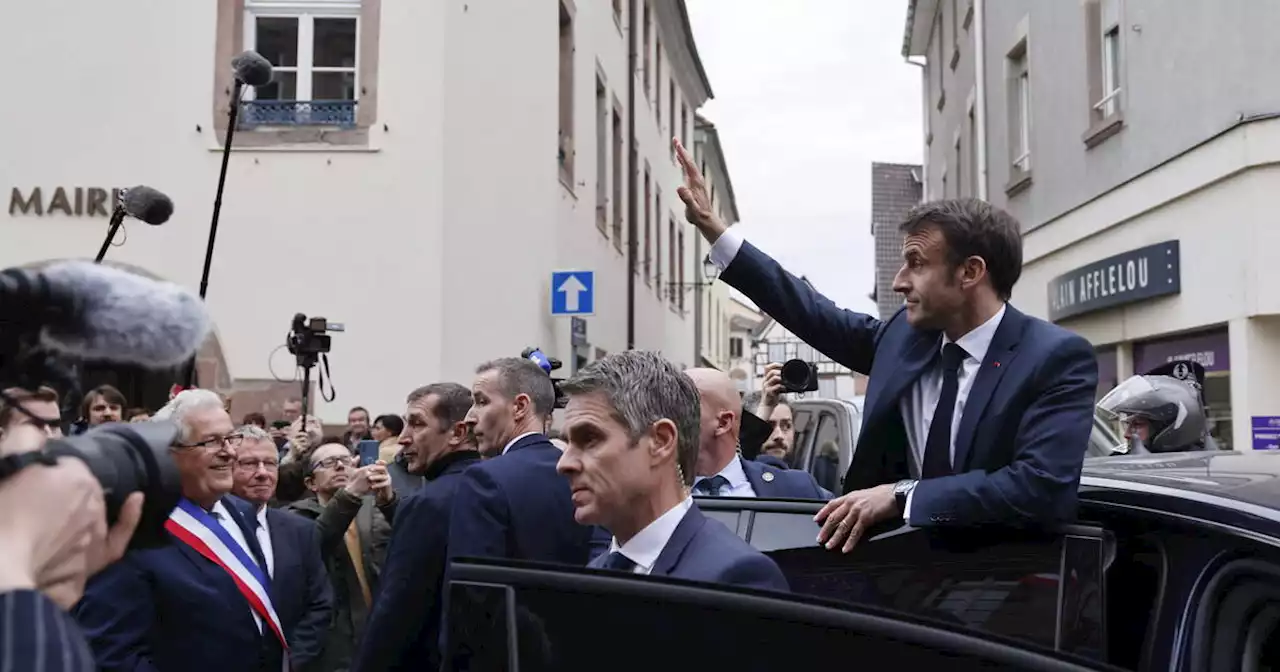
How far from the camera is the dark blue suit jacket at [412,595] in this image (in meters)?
3.46

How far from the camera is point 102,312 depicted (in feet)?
4.80

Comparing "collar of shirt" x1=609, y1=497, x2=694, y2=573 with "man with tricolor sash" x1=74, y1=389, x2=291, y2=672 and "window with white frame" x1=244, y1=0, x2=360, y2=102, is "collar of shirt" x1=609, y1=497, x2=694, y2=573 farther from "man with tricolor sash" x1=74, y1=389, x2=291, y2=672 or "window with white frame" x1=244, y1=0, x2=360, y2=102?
"window with white frame" x1=244, y1=0, x2=360, y2=102

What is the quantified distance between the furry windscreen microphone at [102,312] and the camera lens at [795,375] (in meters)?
4.11

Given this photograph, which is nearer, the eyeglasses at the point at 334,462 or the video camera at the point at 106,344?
the video camera at the point at 106,344

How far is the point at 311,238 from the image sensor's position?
13602 millimetres

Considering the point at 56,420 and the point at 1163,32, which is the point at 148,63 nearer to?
the point at 1163,32

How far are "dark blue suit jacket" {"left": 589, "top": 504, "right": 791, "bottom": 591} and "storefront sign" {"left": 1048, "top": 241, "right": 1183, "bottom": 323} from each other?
10.2 metres

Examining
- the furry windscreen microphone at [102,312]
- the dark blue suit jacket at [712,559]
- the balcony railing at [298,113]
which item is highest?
the balcony railing at [298,113]

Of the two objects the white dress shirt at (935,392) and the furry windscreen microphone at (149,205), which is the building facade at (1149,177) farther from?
the furry windscreen microphone at (149,205)

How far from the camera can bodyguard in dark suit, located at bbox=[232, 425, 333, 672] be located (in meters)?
4.34

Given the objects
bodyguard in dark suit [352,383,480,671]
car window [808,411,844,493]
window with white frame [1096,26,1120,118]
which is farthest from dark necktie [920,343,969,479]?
window with white frame [1096,26,1120,118]

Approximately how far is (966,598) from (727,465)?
208 centimetres

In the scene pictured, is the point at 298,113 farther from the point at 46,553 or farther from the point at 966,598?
the point at 46,553

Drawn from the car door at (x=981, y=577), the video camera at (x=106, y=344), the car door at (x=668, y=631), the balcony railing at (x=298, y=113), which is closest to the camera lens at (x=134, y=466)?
the video camera at (x=106, y=344)
